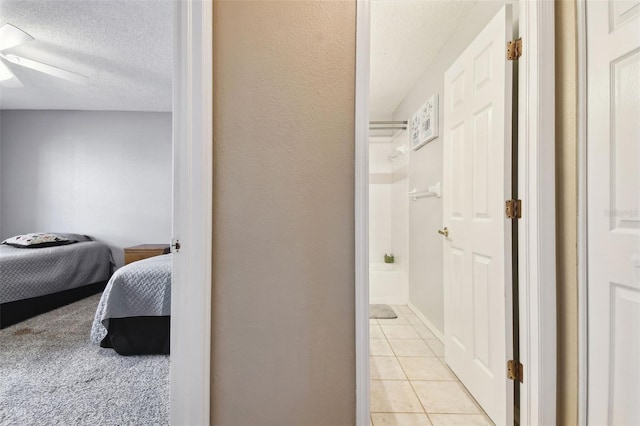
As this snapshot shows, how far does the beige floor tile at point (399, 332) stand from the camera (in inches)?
93.6

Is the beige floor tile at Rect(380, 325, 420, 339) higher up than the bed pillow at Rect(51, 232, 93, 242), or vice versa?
the bed pillow at Rect(51, 232, 93, 242)

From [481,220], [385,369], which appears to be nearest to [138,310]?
[385,369]

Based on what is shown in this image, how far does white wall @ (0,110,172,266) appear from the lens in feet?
12.7

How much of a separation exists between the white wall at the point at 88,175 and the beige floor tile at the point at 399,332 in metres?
3.14

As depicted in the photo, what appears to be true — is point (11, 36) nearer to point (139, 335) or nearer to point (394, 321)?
point (139, 335)

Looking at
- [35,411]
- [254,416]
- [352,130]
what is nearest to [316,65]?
[352,130]

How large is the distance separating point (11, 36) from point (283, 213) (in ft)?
8.68

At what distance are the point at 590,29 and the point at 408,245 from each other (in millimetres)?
2421

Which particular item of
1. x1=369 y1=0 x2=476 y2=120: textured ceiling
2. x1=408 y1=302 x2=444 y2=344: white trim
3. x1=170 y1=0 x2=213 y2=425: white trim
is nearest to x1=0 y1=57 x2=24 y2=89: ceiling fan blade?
x1=170 y1=0 x2=213 y2=425: white trim

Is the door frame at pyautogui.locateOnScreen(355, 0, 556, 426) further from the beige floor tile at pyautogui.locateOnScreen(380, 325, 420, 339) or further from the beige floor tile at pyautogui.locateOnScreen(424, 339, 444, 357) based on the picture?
the beige floor tile at pyautogui.locateOnScreen(380, 325, 420, 339)

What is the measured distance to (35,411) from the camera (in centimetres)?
147

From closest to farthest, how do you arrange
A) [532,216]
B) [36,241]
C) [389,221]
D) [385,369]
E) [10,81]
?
[532,216] < [385,369] < [10,81] < [36,241] < [389,221]

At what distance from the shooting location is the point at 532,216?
1.18 m

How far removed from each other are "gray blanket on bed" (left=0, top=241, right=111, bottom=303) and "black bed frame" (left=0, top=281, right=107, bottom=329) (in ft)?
0.15
